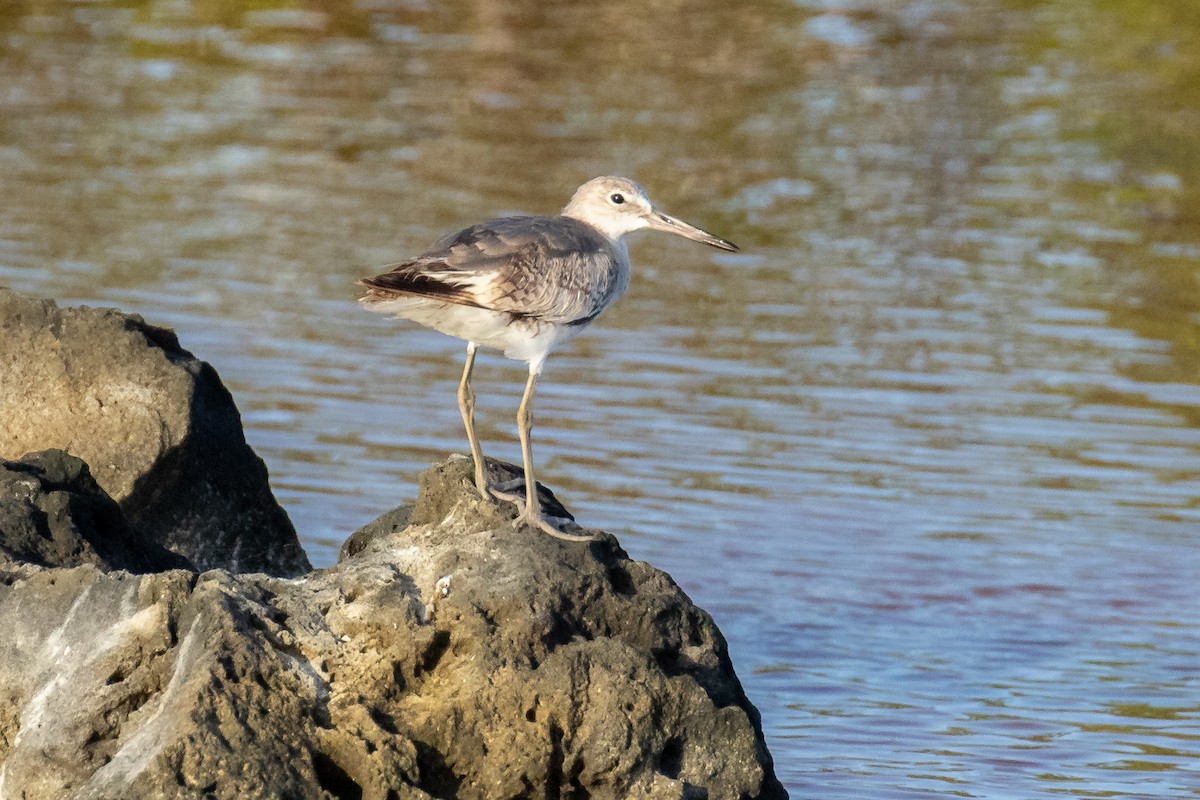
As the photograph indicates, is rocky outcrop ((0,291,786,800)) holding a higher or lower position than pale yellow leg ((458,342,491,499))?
lower

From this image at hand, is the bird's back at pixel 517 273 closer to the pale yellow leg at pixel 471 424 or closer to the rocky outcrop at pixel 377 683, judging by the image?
the pale yellow leg at pixel 471 424

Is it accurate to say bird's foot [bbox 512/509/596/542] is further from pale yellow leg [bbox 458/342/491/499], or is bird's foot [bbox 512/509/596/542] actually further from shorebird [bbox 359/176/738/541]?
pale yellow leg [bbox 458/342/491/499]

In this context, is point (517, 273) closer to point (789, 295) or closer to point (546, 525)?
point (546, 525)

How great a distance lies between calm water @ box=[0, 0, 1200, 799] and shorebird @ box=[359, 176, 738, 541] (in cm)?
173

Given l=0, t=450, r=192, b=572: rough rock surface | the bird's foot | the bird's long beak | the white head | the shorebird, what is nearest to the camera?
the bird's foot

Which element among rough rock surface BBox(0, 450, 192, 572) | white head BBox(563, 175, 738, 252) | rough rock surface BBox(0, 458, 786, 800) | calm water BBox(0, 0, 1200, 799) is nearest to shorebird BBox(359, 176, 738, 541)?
white head BBox(563, 175, 738, 252)

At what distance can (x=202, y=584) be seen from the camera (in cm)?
508

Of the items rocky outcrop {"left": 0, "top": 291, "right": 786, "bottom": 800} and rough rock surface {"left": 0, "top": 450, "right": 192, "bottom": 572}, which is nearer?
rocky outcrop {"left": 0, "top": 291, "right": 786, "bottom": 800}

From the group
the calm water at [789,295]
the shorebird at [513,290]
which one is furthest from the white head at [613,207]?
the calm water at [789,295]

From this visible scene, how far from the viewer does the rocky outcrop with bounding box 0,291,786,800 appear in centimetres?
484

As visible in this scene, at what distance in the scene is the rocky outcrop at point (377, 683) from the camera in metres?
4.84

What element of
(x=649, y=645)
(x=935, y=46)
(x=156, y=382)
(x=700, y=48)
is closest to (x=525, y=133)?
(x=700, y=48)

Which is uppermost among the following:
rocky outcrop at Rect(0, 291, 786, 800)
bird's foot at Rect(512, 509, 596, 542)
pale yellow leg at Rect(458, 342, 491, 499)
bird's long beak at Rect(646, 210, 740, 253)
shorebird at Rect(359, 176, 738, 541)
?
bird's long beak at Rect(646, 210, 740, 253)

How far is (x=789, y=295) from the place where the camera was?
12.9 metres
